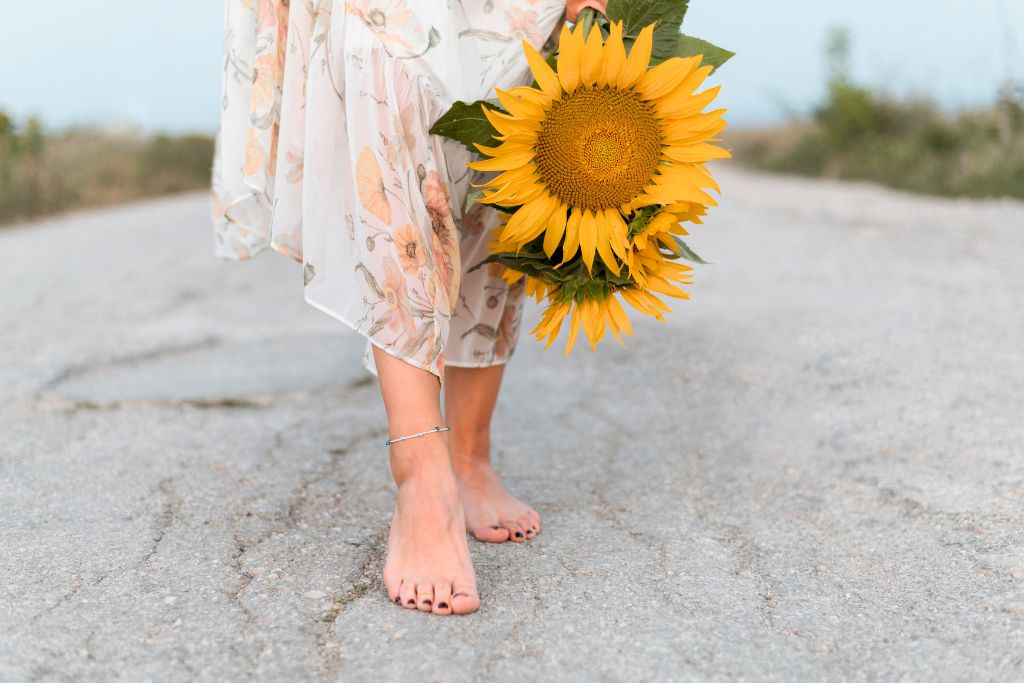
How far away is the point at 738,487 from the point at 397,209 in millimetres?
1051

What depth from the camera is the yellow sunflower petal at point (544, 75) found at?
1451 millimetres

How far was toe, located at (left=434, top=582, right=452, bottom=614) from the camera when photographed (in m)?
1.46

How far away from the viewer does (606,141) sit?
4.90 feet

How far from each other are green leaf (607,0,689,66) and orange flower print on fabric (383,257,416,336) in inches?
21.4

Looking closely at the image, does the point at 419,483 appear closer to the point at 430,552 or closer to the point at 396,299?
the point at 430,552

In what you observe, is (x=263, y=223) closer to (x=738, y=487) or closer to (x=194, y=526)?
(x=194, y=526)

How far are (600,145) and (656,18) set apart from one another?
24 cm

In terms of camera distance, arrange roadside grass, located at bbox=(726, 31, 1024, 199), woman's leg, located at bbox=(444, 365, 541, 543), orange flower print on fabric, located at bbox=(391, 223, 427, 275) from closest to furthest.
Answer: orange flower print on fabric, located at bbox=(391, 223, 427, 275) → woman's leg, located at bbox=(444, 365, 541, 543) → roadside grass, located at bbox=(726, 31, 1024, 199)

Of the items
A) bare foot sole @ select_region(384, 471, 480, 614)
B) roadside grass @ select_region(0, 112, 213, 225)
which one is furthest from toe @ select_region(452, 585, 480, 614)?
roadside grass @ select_region(0, 112, 213, 225)

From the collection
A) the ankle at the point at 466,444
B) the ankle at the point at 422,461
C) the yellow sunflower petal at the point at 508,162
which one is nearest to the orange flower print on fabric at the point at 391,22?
the yellow sunflower petal at the point at 508,162

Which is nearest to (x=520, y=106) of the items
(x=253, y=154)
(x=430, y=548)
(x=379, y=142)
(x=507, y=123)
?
(x=507, y=123)

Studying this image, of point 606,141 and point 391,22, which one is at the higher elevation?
point 391,22

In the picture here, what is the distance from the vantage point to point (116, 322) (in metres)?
3.74

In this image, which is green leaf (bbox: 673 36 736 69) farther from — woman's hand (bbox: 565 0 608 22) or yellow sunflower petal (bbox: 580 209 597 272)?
yellow sunflower petal (bbox: 580 209 597 272)
